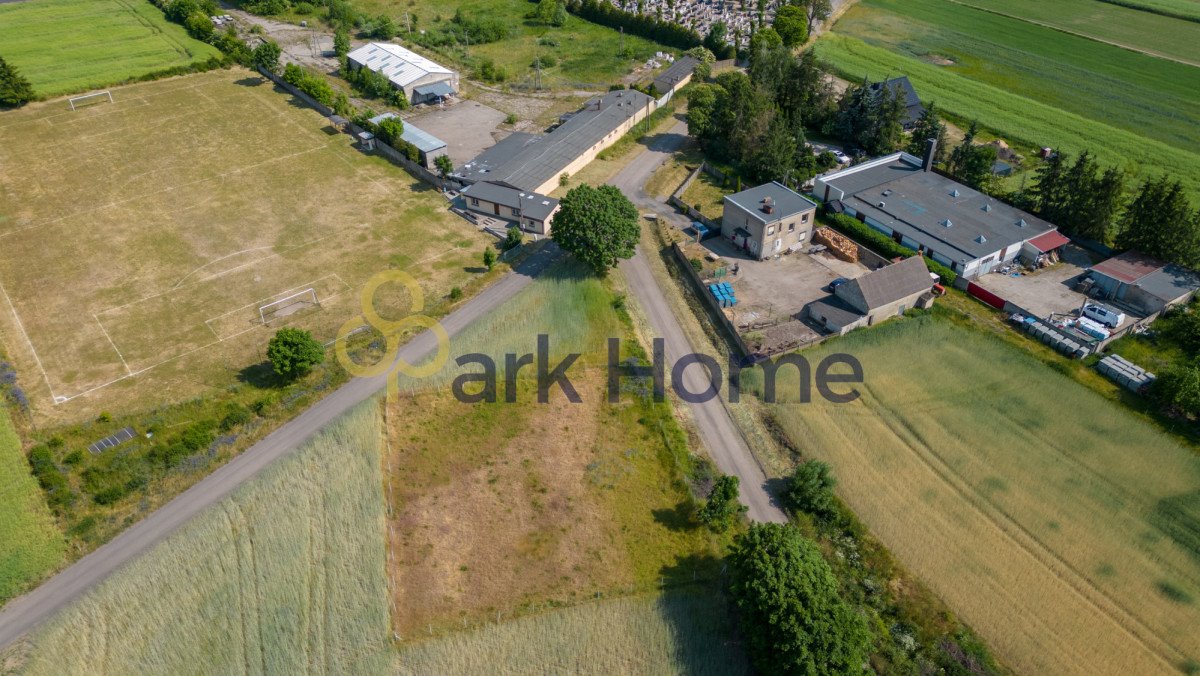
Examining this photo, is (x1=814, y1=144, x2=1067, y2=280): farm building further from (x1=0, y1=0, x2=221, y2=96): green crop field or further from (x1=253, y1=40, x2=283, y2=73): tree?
(x1=0, y1=0, x2=221, y2=96): green crop field

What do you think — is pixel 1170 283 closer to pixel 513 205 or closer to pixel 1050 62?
pixel 513 205

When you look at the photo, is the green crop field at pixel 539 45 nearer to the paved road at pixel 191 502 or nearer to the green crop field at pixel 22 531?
the paved road at pixel 191 502

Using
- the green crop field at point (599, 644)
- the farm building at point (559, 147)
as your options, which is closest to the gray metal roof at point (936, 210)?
the farm building at point (559, 147)

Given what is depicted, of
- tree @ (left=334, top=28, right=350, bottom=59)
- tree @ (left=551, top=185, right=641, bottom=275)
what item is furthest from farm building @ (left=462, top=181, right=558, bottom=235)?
tree @ (left=334, top=28, right=350, bottom=59)

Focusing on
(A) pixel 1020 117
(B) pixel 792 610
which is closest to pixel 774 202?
(B) pixel 792 610

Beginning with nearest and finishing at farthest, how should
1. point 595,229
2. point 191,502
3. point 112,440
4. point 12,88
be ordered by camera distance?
point 191,502, point 112,440, point 595,229, point 12,88

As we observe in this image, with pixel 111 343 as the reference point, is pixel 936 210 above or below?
above
